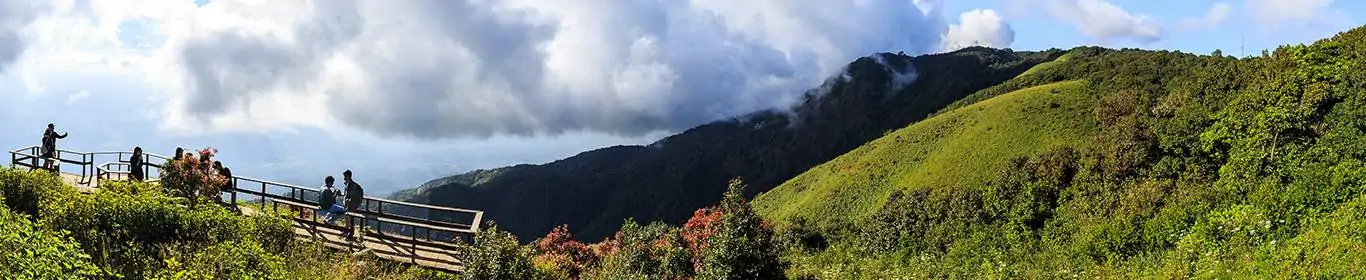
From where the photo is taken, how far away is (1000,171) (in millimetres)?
58094

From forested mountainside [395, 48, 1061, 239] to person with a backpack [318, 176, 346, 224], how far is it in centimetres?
11999

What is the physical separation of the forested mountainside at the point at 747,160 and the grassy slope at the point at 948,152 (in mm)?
48675

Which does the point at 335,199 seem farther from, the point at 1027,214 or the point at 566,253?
the point at 1027,214

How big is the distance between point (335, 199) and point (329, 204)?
0.34 meters

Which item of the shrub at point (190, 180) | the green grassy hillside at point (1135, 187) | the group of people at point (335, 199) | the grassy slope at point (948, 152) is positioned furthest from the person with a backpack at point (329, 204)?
the grassy slope at point (948, 152)

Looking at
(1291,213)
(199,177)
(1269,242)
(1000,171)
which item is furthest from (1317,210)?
(1000,171)

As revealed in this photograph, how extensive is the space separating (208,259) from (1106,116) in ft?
A: 206

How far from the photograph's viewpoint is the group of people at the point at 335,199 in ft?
65.0

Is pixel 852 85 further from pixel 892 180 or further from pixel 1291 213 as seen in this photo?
pixel 1291 213

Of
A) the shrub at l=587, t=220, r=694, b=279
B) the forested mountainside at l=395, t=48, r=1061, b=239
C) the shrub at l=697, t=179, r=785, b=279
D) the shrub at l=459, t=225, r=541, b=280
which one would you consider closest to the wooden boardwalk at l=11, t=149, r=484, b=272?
the shrub at l=459, t=225, r=541, b=280

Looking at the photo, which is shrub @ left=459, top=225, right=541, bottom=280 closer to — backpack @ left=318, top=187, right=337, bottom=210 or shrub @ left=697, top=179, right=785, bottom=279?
shrub @ left=697, top=179, right=785, bottom=279

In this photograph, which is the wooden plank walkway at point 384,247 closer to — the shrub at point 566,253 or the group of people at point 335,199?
the group of people at point 335,199

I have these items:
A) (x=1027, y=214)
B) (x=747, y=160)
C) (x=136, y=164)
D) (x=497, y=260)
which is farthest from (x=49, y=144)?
(x=747, y=160)

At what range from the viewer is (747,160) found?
171 meters
